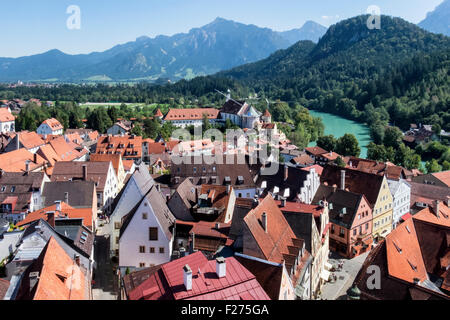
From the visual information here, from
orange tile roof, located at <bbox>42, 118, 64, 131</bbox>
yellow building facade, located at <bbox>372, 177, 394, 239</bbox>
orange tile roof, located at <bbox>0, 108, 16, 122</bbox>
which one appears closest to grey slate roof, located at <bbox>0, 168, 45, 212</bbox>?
yellow building facade, located at <bbox>372, 177, 394, 239</bbox>

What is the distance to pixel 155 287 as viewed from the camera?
1059cm

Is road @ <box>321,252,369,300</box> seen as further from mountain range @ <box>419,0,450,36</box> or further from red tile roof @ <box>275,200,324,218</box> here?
mountain range @ <box>419,0,450,36</box>

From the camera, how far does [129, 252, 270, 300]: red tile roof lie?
30.9 ft

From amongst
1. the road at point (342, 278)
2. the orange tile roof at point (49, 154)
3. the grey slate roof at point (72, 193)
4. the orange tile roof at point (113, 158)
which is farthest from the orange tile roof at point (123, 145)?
the road at point (342, 278)

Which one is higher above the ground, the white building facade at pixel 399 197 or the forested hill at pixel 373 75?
the forested hill at pixel 373 75

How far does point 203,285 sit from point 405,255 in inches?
411

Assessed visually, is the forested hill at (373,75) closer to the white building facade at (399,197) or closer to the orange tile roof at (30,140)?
the white building facade at (399,197)

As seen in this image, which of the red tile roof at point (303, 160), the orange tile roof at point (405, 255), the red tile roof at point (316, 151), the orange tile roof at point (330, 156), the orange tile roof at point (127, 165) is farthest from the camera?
the red tile roof at point (316, 151)

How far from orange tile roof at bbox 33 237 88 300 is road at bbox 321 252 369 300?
1001 centimetres

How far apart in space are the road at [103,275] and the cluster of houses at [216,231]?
0.40 meters

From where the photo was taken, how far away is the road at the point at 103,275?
15858mm
